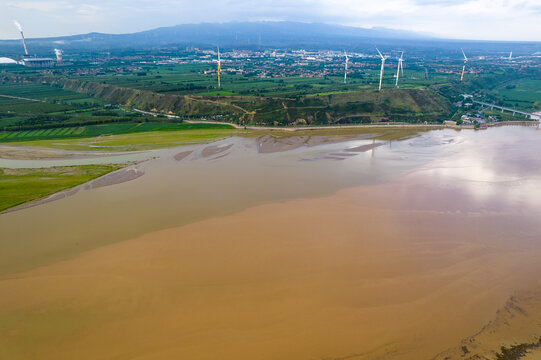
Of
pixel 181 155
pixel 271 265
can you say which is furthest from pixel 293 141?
pixel 271 265

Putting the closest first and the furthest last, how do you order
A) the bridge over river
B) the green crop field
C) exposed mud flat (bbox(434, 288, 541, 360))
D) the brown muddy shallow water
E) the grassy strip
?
exposed mud flat (bbox(434, 288, 541, 360)), the brown muddy shallow water, the grassy strip, the green crop field, the bridge over river

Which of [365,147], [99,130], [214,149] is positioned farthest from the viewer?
[99,130]

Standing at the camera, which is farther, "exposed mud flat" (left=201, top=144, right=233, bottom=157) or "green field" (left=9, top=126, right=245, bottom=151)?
"green field" (left=9, top=126, right=245, bottom=151)

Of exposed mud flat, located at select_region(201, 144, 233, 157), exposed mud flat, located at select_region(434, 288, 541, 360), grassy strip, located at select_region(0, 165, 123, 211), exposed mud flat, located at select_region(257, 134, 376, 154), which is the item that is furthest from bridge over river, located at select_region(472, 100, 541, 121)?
grassy strip, located at select_region(0, 165, 123, 211)

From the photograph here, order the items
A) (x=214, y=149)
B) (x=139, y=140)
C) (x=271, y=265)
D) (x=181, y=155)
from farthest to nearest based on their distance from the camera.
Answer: (x=139, y=140), (x=214, y=149), (x=181, y=155), (x=271, y=265)

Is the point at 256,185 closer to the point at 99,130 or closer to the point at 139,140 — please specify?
the point at 139,140

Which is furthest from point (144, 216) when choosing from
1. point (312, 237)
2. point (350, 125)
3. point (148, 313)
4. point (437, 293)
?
point (350, 125)

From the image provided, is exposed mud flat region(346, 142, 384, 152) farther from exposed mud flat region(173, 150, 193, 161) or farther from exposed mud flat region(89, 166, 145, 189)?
exposed mud flat region(89, 166, 145, 189)
